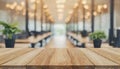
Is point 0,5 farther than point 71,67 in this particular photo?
Yes

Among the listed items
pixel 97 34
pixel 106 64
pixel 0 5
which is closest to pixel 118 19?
pixel 0 5

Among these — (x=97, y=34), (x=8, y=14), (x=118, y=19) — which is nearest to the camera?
(x=97, y=34)

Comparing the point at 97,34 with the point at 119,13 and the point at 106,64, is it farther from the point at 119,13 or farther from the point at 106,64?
the point at 119,13

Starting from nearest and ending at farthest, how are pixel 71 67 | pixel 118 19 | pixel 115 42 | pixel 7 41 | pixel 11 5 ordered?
pixel 71 67 < pixel 7 41 < pixel 115 42 < pixel 118 19 < pixel 11 5

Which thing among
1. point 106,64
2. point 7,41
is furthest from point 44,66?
point 7,41

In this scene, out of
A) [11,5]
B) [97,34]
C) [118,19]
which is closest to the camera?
[97,34]

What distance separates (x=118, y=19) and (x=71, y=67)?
17.0 meters

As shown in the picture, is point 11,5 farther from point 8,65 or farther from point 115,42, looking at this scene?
point 8,65

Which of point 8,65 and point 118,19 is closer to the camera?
point 8,65

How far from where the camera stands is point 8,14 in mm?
22984

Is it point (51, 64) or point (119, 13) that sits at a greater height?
point (119, 13)

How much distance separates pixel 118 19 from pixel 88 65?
668 inches

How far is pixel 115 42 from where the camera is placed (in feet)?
22.6

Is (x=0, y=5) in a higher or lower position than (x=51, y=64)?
higher
